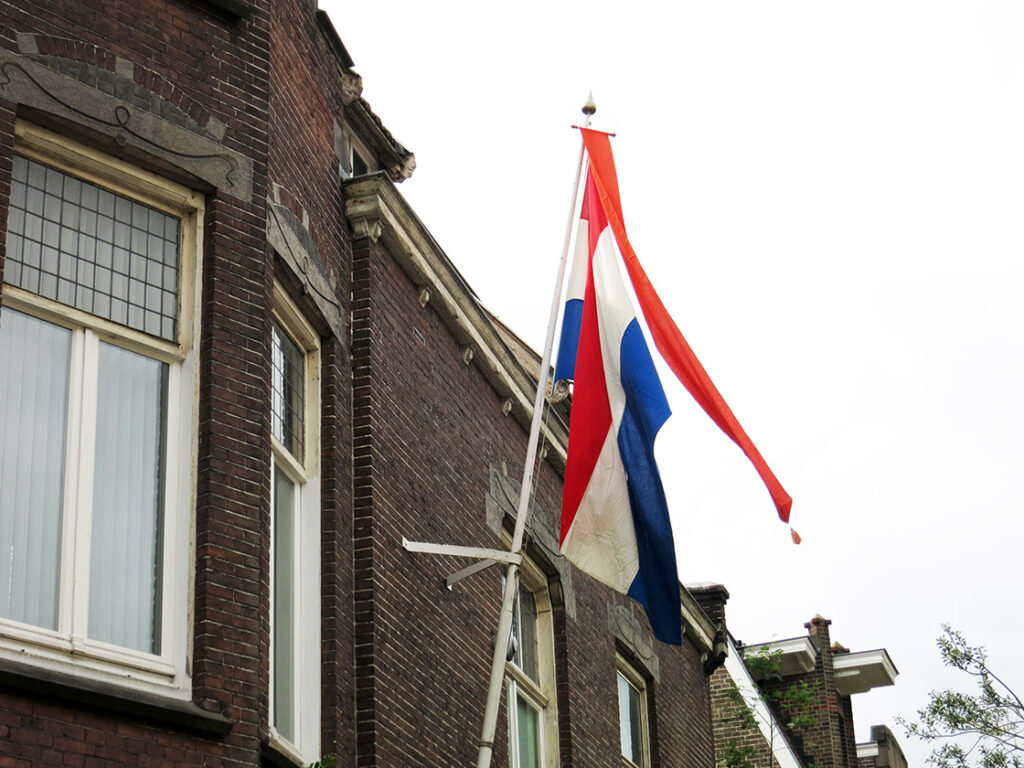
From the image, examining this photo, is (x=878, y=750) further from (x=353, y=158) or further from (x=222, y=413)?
(x=222, y=413)

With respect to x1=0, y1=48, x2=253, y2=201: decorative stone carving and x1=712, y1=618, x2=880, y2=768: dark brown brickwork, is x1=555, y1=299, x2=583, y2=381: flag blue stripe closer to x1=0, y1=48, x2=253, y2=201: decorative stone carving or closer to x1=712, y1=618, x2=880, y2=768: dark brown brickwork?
x1=0, y1=48, x2=253, y2=201: decorative stone carving

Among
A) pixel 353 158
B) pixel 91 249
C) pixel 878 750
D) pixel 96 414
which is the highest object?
pixel 353 158

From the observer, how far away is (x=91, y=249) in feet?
30.1

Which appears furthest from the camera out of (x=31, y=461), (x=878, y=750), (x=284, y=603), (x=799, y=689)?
(x=878, y=750)

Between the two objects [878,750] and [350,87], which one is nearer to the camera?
[350,87]

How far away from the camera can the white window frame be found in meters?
9.99

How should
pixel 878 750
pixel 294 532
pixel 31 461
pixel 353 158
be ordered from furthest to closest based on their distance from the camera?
1. pixel 878 750
2. pixel 353 158
3. pixel 294 532
4. pixel 31 461

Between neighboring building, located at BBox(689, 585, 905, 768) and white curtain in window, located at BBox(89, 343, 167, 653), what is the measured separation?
14.3 m

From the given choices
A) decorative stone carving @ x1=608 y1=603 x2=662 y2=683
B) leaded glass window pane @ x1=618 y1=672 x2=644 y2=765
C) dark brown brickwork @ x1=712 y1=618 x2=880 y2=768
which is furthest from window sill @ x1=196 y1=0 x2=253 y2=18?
dark brown brickwork @ x1=712 y1=618 x2=880 y2=768

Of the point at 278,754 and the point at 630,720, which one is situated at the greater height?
the point at 630,720

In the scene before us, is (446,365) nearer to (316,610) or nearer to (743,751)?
(316,610)

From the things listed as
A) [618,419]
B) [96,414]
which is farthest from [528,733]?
[96,414]

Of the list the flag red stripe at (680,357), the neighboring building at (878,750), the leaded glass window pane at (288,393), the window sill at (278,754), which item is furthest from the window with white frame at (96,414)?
the neighboring building at (878,750)

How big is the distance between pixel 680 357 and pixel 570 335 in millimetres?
808
